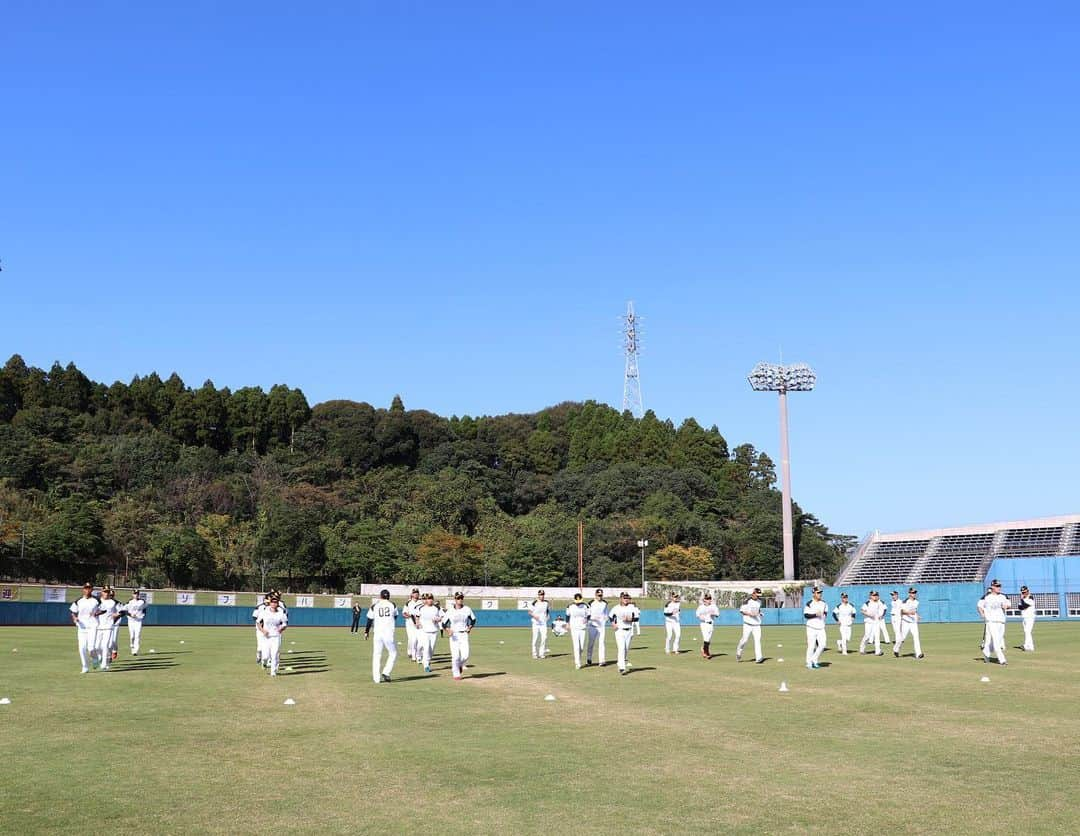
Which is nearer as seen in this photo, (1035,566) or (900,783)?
(900,783)

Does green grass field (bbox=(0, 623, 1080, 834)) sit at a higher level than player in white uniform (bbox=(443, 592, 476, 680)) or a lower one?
lower

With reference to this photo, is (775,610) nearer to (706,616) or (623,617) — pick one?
(706,616)

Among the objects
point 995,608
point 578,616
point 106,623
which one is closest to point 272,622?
point 106,623

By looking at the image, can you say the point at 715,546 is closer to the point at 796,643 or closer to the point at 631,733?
the point at 796,643

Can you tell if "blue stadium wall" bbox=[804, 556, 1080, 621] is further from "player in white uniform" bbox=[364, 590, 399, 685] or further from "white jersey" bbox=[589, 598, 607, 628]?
"player in white uniform" bbox=[364, 590, 399, 685]

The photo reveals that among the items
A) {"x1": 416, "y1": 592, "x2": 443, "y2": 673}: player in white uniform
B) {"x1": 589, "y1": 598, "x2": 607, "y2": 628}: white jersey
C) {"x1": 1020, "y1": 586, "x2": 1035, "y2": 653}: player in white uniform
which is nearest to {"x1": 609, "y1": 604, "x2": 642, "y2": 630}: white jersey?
{"x1": 589, "y1": 598, "x2": 607, "y2": 628}: white jersey

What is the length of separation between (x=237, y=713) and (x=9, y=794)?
6757 millimetres

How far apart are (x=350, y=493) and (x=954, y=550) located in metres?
67.2

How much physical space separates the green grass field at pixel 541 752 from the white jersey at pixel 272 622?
106cm

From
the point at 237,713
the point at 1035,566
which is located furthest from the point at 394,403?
the point at 237,713

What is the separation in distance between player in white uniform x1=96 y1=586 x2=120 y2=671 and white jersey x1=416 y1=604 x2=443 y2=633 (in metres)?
7.56

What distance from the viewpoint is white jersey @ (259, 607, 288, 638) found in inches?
980

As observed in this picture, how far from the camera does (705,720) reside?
663 inches

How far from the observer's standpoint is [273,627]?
981 inches
